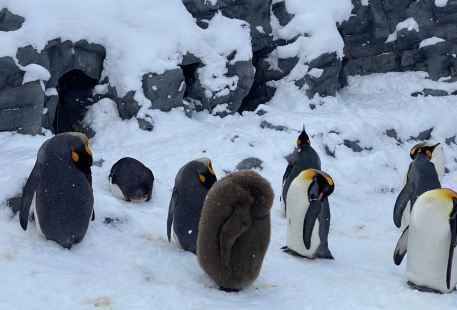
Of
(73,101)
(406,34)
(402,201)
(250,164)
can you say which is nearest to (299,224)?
(402,201)

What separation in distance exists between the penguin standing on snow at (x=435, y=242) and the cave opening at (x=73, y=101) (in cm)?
616

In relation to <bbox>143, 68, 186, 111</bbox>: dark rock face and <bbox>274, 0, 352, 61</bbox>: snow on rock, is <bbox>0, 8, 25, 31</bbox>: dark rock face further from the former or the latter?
<bbox>274, 0, 352, 61</bbox>: snow on rock

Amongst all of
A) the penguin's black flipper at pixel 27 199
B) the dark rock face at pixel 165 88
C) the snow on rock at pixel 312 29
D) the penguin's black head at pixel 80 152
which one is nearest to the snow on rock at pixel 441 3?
the snow on rock at pixel 312 29

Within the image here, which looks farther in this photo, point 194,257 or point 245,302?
point 194,257

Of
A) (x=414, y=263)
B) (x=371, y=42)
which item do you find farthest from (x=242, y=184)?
(x=371, y=42)

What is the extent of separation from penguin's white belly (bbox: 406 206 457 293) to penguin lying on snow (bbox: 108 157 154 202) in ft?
9.41

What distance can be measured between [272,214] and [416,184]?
159 cm

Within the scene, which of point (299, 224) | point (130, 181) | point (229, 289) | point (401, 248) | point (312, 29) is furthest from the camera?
point (312, 29)

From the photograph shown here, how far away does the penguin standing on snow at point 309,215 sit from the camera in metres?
4.67

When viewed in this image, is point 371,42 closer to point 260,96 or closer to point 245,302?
point 260,96

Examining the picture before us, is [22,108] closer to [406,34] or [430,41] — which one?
[406,34]

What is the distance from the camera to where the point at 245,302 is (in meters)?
3.35

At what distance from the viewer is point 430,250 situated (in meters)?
3.87

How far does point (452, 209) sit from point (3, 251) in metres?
3.00
